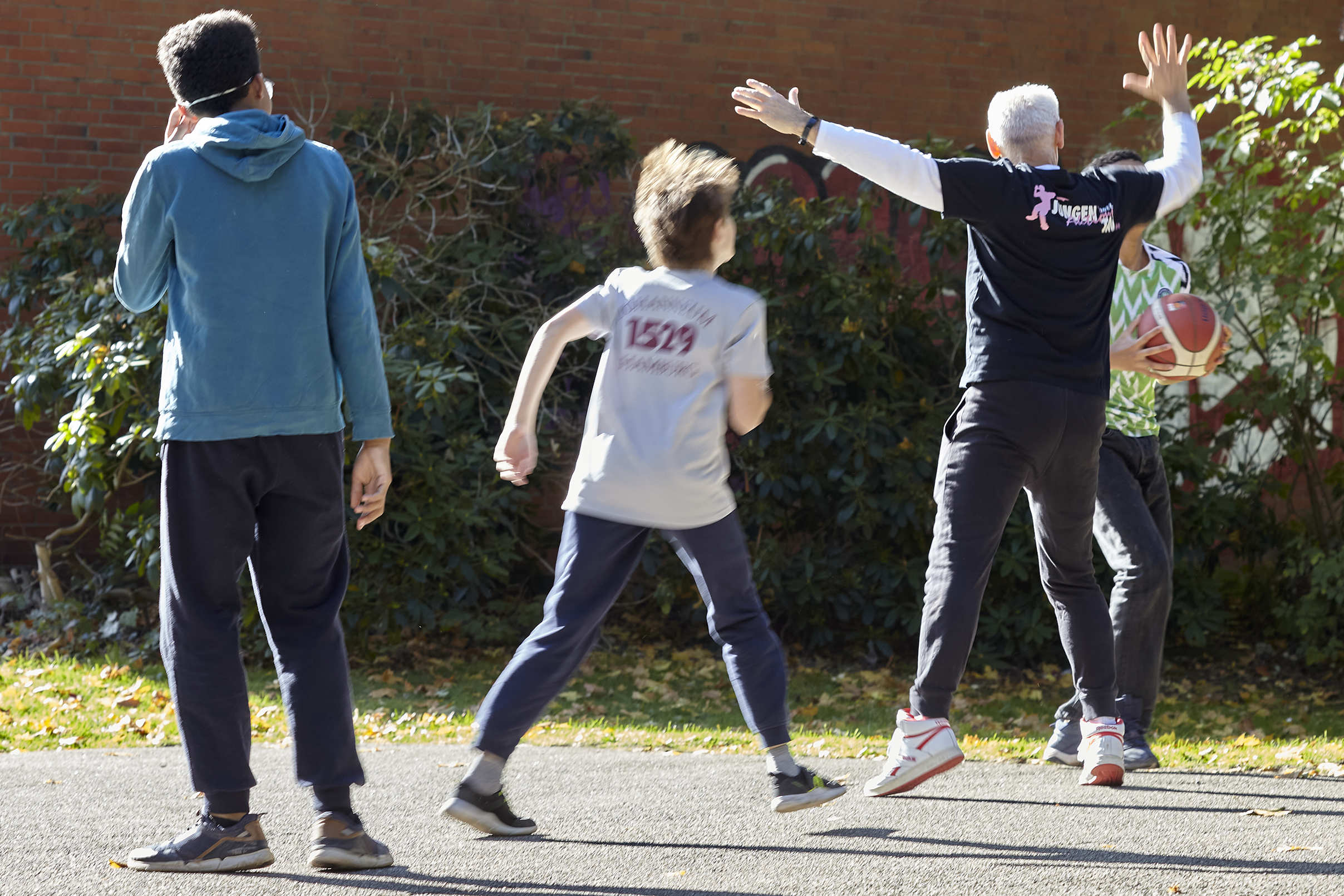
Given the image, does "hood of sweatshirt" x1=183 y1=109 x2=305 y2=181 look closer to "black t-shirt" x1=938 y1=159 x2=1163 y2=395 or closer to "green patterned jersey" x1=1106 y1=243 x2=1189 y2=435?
"black t-shirt" x1=938 y1=159 x2=1163 y2=395

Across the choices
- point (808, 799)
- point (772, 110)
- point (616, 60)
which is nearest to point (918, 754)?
point (808, 799)

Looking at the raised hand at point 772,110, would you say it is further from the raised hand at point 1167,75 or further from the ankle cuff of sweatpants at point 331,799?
the ankle cuff of sweatpants at point 331,799

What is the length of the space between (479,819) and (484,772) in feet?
0.42

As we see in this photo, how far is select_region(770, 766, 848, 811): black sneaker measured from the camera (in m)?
3.62

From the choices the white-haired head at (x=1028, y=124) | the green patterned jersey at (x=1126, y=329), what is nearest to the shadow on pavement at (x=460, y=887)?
the white-haired head at (x=1028, y=124)

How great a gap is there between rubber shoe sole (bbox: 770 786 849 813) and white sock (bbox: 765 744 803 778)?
0.21 ft

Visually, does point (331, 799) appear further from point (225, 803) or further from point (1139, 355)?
point (1139, 355)

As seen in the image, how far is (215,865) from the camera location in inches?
122

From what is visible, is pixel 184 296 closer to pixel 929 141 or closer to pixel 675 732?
pixel 675 732

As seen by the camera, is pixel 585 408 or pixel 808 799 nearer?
pixel 808 799

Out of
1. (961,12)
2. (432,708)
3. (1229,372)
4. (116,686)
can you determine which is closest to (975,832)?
(432,708)

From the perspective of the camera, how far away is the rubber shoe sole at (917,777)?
3844 millimetres

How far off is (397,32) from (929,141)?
383cm

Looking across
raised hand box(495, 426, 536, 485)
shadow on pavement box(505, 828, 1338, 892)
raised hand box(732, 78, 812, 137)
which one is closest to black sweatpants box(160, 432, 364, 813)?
raised hand box(495, 426, 536, 485)
